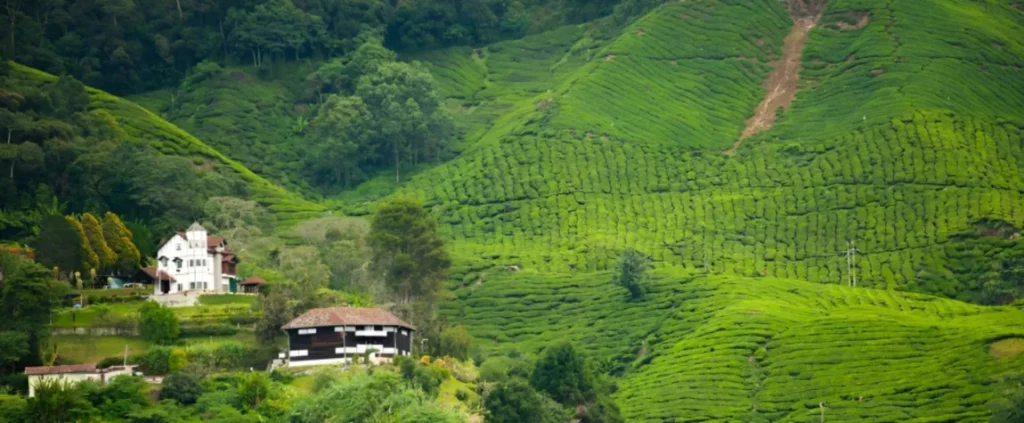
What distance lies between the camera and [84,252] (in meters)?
110

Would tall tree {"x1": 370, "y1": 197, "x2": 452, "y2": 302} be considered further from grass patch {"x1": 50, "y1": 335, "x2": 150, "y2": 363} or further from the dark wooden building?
grass patch {"x1": 50, "y1": 335, "x2": 150, "y2": 363}

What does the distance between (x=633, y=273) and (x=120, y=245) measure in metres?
34.3

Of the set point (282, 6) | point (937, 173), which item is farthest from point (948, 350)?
point (282, 6)

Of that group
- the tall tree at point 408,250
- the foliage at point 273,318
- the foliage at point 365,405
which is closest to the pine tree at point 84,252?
the foliage at point 273,318

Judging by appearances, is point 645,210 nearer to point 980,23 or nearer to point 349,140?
point 349,140

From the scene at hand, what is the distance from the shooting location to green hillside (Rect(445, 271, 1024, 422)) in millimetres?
111188

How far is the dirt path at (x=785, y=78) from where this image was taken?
16150 cm

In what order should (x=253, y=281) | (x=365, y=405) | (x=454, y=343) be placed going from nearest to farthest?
(x=365, y=405)
(x=454, y=343)
(x=253, y=281)

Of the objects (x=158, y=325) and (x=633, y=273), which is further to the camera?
(x=633, y=273)

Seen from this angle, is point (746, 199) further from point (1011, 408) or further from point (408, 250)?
point (1011, 408)

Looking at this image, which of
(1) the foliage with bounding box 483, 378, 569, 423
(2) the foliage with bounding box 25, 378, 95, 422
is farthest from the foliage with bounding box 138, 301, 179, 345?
(1) the foliage with bounding box 483, 378, 569, 423

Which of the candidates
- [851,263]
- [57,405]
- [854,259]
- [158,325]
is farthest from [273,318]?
[854,259]

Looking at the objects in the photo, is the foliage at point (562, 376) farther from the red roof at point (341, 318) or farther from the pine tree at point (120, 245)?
the pine tree at point (120, 245)

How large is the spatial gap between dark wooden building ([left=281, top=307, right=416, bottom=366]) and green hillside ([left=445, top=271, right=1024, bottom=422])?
1694 cm
